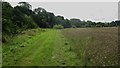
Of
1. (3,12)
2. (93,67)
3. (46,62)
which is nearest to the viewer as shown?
(93,67)

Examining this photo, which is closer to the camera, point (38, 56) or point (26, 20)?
point (38, 56)

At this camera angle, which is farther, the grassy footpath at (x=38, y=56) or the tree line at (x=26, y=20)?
the tree line at (x=26, y=20)

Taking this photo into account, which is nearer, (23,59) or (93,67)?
(93,67)

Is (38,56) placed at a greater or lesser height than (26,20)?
lesser

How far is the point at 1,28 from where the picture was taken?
24.2 meters

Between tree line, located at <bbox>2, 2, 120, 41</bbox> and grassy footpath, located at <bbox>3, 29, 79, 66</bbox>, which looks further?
tree line, located at <bbox>2, 2, 120, 41</bbox>

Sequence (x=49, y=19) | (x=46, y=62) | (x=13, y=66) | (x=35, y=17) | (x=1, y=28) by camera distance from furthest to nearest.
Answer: (x=49, y=19), (x=35, y=17), (x=1, y=28), (x=46, y=62), (x=13, y=66)

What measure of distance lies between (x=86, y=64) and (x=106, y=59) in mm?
1123

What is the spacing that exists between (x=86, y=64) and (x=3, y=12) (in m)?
14.0

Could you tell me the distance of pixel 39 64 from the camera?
51.8 ft

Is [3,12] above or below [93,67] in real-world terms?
above

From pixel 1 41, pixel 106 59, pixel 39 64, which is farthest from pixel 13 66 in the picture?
pixel 1 41

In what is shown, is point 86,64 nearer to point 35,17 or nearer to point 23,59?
point 23,59

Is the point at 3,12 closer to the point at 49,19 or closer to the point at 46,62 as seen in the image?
the point at 46,62
